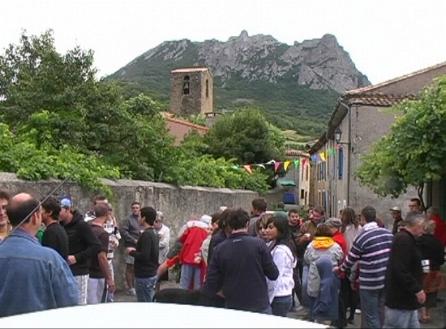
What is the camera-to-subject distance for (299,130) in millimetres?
99625

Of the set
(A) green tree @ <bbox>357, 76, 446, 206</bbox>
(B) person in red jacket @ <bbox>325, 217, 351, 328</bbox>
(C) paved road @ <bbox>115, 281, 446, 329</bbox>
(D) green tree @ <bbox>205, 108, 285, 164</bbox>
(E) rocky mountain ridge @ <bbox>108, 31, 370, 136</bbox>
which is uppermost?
(E) rocky mountain ridge @ <bbox>108, 31, 370, 136</bbox>

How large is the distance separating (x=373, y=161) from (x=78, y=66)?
890cm

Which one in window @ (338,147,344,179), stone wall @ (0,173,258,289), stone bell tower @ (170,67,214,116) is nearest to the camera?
stone wall @ (0,173,258,289)

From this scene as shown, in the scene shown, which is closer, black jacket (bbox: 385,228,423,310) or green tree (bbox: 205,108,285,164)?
black jacket (bbox: 385,228,423,310)

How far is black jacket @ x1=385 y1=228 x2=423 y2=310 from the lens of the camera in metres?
6.27

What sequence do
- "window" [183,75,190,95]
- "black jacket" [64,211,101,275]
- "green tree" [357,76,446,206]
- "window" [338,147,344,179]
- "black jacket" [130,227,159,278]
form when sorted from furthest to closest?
"window" [183,75,190,95] → "window" [338,147,344,179] → "green tree" [357,76,446,206] → "black jacket" [130,227,159,278] → "black jacket" [64,211,101,275]

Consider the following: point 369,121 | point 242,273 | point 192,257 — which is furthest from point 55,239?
point 369,121

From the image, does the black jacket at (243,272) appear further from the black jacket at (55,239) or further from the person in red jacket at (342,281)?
the person in red jacket at (342,281)

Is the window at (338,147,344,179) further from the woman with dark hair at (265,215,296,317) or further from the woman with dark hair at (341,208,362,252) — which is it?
the woman with dark hair at (265,215,296,317)

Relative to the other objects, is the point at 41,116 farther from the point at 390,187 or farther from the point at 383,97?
the point at 383,97

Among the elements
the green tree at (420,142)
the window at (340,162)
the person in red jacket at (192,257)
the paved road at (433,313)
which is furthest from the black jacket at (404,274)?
the window at (340,162)

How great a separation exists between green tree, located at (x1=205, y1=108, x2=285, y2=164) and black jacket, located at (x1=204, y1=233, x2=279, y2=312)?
3711 cm

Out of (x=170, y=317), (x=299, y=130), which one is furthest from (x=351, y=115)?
(x=299, y=130)

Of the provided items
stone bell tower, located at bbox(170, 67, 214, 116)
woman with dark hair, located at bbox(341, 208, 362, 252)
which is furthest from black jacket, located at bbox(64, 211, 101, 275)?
stone bell tower, located at bbox(170, 67, 214, 116)
